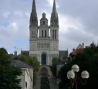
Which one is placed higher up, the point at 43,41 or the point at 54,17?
the point at 54,17

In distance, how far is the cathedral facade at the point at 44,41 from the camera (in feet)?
578

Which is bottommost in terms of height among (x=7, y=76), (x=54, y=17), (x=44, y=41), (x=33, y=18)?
(x=7, y=76)

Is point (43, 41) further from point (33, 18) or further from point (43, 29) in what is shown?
point (33, 18)

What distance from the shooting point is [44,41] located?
178 metres

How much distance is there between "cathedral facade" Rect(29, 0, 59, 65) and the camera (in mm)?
176250

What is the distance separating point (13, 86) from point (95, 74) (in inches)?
535

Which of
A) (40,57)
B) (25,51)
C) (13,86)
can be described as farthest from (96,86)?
(25,51)

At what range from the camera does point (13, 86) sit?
51281 mm

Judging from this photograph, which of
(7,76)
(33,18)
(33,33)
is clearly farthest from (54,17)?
(7,76)

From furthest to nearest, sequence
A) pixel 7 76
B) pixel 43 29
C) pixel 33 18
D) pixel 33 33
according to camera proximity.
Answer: pixel 33 18 < pixel 43 29 < pixel 33 33 < pixel 7 76

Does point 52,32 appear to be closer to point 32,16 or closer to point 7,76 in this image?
point 32,16

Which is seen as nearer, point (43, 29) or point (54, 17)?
point (43, 29)

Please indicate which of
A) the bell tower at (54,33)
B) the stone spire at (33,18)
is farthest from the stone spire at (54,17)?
the stone spire at (33,18)

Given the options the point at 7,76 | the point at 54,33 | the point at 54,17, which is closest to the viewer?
the point at 7,76
